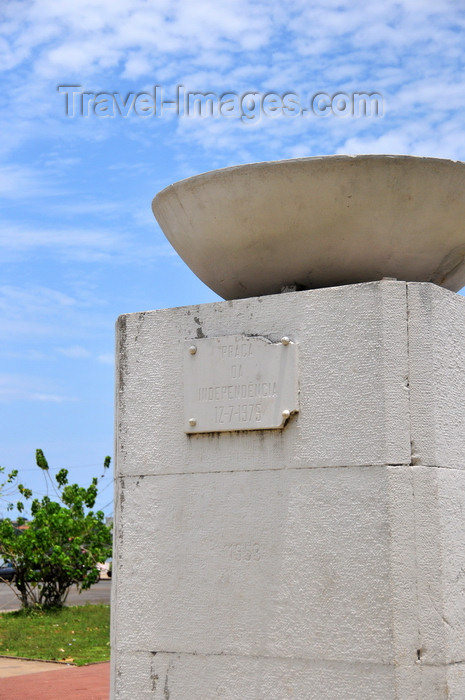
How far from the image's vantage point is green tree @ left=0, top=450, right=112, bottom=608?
49.6ft

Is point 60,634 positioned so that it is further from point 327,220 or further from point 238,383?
point 327,220

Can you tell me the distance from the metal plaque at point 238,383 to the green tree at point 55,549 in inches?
448

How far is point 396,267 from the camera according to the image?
4.35 meters

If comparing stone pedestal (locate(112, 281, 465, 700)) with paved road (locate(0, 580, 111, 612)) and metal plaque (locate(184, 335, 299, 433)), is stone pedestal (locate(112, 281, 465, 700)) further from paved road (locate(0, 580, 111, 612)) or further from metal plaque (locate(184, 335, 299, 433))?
paved road (locate(0, 580, 111, 612))

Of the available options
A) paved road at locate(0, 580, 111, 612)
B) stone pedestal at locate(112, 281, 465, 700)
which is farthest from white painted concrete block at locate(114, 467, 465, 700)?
paved road at locate(0, 580, 111, 612)

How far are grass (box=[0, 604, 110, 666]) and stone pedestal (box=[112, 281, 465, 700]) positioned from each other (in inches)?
238

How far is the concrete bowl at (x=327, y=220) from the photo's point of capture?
4094mm

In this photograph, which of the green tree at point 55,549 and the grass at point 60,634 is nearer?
the grass at point 60,634

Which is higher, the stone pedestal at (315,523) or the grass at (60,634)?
the stone pedestal at (315,523)

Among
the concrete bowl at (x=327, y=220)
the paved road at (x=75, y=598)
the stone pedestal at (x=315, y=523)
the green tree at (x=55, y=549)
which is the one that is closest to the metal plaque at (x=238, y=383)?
the stone pedestal at (x=315, y=523)

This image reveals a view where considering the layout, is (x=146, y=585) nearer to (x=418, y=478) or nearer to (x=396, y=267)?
(x=418, y=478)

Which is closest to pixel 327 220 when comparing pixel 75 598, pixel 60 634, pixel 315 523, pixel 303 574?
pixel 315 523

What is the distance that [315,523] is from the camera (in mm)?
3893

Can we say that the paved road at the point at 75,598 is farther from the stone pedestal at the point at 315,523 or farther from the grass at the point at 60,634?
the stone pedestal at the point at 315,523
